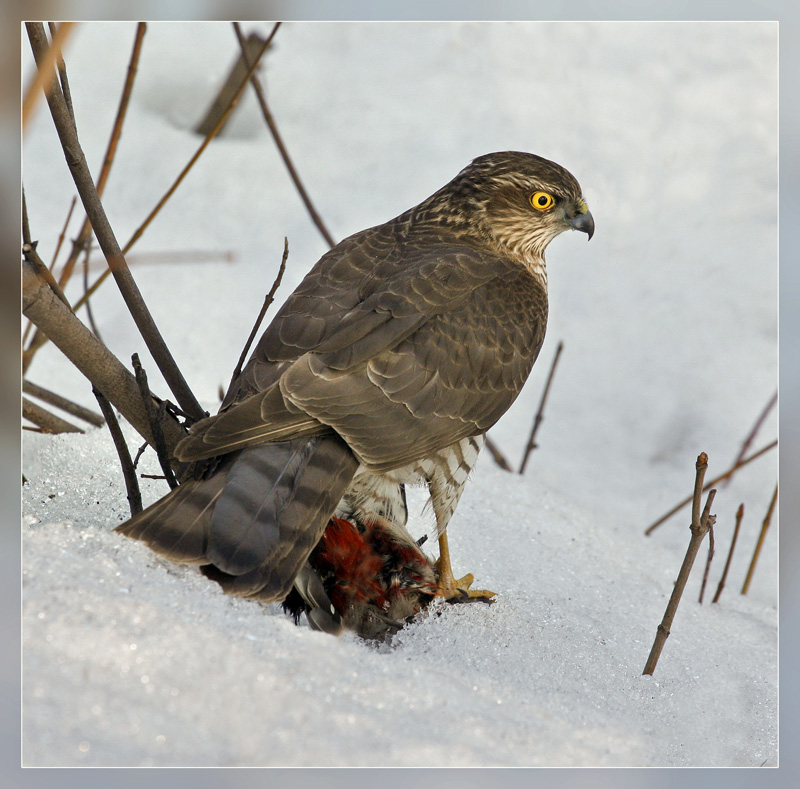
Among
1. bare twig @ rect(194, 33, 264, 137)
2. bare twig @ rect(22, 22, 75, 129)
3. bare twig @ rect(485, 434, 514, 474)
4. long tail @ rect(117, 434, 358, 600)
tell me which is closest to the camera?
long tail @ rect(117, 434, 358, 600)

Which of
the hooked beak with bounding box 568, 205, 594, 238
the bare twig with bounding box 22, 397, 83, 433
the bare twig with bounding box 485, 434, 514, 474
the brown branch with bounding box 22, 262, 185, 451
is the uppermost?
the hooked beak with bounding box 568, 205, 594, 238

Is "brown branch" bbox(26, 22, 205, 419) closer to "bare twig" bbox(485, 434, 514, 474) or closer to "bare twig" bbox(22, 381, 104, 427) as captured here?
"bare twig" bbox(22, 381, 104, 427)

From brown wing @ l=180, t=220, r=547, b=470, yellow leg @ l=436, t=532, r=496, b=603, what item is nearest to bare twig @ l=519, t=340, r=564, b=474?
brown wing @ l=180, t=220, r=547, b=470

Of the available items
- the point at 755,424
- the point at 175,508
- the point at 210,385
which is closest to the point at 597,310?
the point at 755,424

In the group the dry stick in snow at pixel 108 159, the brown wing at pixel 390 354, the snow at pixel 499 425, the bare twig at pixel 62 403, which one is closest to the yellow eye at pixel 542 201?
the brown wing at pixel 390 354

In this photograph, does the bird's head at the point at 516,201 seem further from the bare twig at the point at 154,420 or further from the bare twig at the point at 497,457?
the bare twig at the point at 154,420

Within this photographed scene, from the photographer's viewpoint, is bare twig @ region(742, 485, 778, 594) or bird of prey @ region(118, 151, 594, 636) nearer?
bird of prey @ region(118, 151, 594, 636)

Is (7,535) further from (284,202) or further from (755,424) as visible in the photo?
(755,424)
